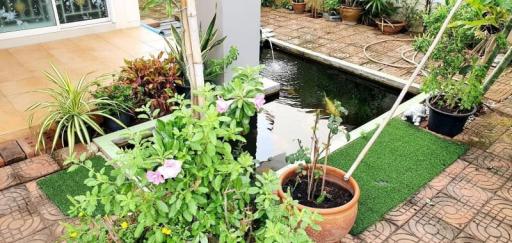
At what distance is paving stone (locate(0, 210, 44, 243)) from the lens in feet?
8.38

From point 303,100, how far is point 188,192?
3224 millimetres

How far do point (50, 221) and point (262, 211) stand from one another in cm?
159

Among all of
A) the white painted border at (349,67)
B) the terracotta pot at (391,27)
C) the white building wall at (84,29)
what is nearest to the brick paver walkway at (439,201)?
the white painted border at (349,67)

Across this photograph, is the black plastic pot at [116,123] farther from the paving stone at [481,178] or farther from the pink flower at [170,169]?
the paving stone at [481,178]

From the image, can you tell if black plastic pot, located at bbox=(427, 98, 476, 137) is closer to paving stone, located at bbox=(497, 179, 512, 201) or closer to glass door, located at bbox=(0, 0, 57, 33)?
paving stone, located at bbox=(497, 179, 512, 201)

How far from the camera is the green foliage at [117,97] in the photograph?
3.53 metres

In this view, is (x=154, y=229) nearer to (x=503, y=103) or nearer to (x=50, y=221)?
(x=50, y=221)

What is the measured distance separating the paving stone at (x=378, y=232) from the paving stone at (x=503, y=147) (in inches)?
59.3

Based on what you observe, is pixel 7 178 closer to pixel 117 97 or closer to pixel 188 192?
pixel 117 97

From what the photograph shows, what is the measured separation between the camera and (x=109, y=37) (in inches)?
223

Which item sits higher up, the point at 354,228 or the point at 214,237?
the point at 214,237

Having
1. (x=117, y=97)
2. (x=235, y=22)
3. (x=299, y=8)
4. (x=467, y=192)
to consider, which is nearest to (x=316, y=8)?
(x=299, y=8)

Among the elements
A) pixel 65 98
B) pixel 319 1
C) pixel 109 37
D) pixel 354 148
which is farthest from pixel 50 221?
pixel 319 1

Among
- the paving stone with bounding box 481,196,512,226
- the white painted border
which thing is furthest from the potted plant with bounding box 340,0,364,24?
the paving stone with bounding box 481,196,512,226
